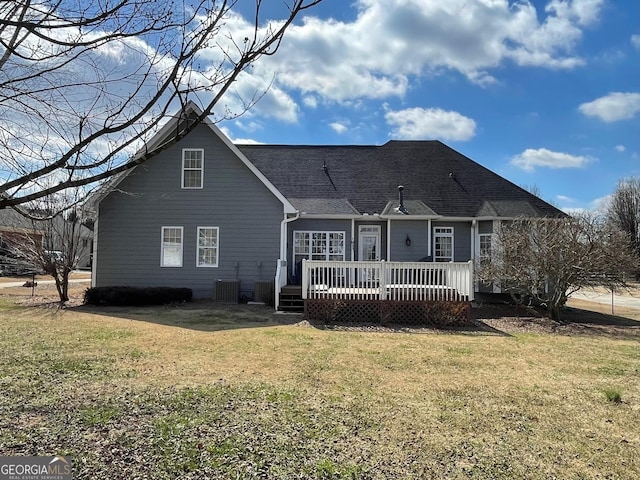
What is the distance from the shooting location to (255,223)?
48.7 ft

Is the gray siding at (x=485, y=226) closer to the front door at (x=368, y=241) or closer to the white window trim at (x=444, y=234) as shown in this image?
the white window trim at (x=444, y=234)

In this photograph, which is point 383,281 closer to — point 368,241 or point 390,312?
point 390,312

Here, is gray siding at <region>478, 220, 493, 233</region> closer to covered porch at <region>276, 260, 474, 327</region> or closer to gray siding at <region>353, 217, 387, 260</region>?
gray siding at <region>353, 217, 387, 260</region>

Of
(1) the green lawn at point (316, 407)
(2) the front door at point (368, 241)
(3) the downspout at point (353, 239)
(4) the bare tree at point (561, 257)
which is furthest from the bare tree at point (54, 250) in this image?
(4) the bare tree at point (561, 257)

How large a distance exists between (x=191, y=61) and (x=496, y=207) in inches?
606

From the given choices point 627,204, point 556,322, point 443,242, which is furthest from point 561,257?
point 627,204

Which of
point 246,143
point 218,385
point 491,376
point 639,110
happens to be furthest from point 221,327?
point 246,143

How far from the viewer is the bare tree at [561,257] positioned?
36.8 feet

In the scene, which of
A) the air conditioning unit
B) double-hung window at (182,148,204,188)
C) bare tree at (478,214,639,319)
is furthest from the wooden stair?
bare tree at (478,214,639,319)

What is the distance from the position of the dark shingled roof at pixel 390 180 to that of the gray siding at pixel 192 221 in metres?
2.36

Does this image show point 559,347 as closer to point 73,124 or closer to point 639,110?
point 639,110

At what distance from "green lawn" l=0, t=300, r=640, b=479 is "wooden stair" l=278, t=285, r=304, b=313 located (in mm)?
4164

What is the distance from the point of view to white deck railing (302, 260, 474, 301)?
11312 millimetres

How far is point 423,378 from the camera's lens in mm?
5918
